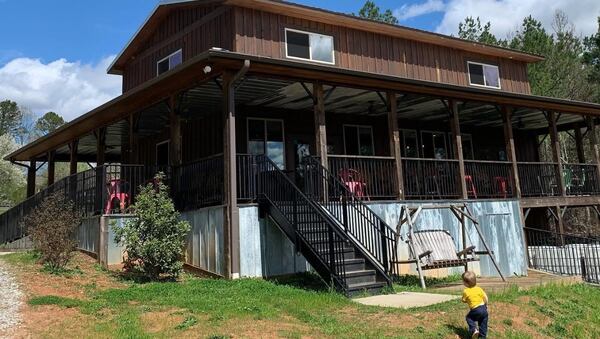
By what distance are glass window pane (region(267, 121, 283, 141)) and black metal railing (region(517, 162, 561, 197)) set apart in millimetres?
7430

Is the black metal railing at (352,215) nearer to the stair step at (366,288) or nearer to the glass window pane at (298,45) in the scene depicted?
the stair step at (366,288)

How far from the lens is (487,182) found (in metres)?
16.3

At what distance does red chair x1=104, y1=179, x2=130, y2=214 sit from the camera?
12388 millimetres

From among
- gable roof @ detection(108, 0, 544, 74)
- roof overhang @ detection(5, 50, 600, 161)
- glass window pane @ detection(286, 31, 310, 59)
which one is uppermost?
gable roof @ detection(108, 0, 544, 74)

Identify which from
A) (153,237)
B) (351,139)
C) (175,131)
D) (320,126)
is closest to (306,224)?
(320,126)

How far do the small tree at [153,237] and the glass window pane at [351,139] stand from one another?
7.85m

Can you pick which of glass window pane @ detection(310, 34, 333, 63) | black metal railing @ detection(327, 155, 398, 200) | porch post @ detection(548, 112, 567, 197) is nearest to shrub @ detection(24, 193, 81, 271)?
black metal railing @ detection(327, 155, 398, 200)

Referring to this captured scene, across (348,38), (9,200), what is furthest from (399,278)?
(9,200)

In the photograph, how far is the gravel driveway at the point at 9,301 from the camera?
6.58m

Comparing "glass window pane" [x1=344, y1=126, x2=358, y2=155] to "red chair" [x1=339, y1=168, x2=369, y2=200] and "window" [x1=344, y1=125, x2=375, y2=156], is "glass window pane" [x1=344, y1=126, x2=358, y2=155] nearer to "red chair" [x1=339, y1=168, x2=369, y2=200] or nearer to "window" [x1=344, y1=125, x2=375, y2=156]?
"window" [x1=344, y1=125, x2=375, y2=156]

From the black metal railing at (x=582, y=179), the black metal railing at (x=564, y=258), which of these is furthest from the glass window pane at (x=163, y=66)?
the black metal railing at (x=582, y=179)

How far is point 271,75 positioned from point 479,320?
673 centimetres

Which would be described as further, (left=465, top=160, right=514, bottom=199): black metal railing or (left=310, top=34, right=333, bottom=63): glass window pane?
(left=465, top=160, right=514, bottom=199): black metal railing

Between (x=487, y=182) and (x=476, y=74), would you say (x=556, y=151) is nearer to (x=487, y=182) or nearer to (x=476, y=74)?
(x=487, y=182)
